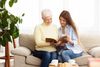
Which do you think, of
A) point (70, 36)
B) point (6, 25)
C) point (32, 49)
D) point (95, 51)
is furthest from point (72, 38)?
point (6, 25)

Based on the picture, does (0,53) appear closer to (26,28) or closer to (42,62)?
(26,28)

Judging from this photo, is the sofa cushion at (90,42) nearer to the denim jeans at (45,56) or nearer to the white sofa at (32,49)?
the white sofa at (32,49)

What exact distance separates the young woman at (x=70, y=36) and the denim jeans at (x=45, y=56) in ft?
0.59

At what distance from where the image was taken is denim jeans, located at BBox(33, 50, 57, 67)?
390cm

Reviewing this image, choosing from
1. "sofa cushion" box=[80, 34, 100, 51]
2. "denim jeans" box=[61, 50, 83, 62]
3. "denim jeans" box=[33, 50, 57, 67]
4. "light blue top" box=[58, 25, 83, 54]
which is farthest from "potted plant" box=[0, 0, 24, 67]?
"sofa cushion" box=[80, 34, 100, 51]

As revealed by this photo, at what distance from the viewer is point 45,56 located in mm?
3943

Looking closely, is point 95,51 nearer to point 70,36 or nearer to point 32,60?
point 70,36

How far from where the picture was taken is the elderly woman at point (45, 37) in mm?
3998

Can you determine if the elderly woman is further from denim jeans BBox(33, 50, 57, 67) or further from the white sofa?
the white sofa

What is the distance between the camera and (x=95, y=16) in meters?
5.53

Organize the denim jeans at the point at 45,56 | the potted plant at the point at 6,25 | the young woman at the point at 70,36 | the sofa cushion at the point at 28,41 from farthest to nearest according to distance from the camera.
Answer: the sofa cushion at the point at 28,41 → the young woman at the point at 70,36 → the denim jeans at the point at 45,56 → the potted plant at the point at 6,25

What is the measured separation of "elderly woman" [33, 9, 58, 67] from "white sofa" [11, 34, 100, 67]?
0.14m

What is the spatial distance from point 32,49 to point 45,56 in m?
0.45

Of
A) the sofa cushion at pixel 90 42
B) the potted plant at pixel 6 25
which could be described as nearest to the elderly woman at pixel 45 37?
the sofa cushion at pixel 90 42
